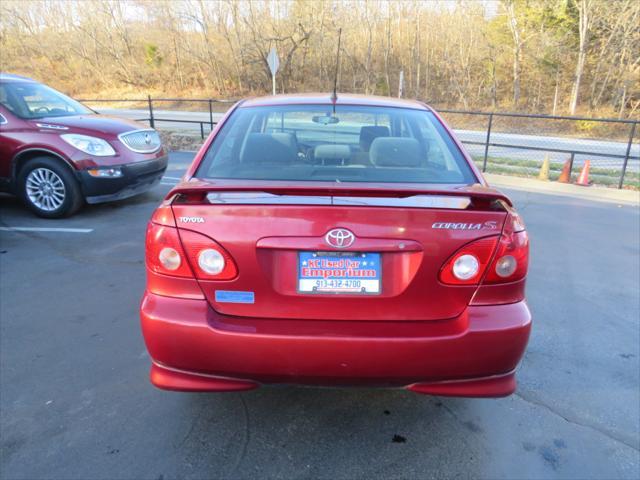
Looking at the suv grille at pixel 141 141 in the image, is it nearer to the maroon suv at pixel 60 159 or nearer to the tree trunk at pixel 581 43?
the maroon suv at pixel 60 159

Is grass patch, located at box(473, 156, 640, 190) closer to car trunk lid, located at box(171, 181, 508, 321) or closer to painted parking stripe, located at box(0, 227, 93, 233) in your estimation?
painted parking stripe, located at box(0, 227, 93, 233)

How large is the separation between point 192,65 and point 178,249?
125ft

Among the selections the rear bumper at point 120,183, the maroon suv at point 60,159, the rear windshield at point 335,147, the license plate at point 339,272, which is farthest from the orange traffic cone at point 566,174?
the license plate at point 339,272

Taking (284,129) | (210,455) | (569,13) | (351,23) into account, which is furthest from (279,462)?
(351,23)

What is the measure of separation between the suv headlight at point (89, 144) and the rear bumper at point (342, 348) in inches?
182

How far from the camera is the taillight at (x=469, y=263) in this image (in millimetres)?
2045

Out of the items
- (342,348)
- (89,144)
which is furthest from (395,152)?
(89,144)

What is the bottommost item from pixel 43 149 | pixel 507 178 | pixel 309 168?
pixel 507 178

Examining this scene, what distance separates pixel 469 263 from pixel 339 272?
1.86 ft

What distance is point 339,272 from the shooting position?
2020 mm

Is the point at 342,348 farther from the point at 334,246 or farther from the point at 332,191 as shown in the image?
the point at 332,191

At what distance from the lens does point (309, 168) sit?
254 centimetres

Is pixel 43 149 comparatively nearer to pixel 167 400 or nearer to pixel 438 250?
pixel 167 400

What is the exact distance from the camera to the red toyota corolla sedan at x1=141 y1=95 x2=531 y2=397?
2006mm
